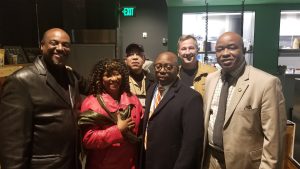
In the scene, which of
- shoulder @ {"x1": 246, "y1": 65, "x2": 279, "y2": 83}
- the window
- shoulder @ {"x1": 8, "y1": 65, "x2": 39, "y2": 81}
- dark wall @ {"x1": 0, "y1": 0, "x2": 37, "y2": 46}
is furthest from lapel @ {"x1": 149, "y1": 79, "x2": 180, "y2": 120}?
the window

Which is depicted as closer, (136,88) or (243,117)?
(243,117)

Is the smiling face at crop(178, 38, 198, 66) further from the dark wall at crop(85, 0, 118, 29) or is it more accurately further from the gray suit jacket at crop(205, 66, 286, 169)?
the dark wall at crop(85, 0, 118, 29)

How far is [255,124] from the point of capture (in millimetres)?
1725

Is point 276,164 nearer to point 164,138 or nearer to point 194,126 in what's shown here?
point 194,126

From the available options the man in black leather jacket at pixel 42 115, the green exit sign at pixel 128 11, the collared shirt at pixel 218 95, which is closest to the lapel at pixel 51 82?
the man in black leather jacket at pixel 42 115

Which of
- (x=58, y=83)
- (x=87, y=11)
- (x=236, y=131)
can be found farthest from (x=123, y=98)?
(x=87, y=11)

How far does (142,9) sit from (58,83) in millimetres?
6882

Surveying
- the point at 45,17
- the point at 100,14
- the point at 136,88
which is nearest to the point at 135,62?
the point at 136,88

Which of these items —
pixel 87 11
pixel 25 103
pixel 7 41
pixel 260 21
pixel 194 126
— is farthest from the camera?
pixel 87 11

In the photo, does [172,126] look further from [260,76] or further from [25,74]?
[25,74]

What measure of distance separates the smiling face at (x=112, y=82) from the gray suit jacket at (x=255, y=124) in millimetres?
784

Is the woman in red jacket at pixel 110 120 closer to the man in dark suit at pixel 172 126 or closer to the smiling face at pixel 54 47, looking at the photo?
the man in dark suit at pixel 172 126

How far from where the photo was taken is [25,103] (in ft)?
5.39

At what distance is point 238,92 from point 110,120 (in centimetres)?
86
